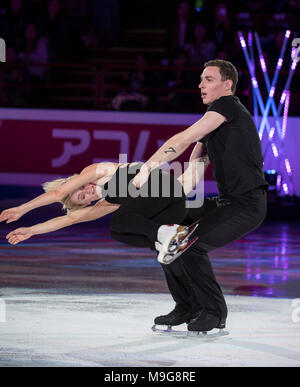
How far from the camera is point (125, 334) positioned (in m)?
6.05

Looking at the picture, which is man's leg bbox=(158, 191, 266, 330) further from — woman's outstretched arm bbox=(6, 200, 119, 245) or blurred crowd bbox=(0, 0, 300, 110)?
blurred crowd bbox=(0, 0, 300, 110)

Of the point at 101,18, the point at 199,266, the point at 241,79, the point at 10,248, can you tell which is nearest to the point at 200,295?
the point at 199,266

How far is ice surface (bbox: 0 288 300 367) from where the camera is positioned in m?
5.34

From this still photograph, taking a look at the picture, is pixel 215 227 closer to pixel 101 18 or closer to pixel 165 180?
pixel 165 180

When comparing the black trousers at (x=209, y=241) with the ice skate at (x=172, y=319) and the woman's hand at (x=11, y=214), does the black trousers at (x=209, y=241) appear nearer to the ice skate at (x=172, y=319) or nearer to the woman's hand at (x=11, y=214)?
the ice skate at (x=172, y=319)

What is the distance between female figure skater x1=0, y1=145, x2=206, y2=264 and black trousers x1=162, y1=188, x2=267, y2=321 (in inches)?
6.8

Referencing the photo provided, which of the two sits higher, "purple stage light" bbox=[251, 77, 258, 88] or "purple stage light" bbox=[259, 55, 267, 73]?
"purple stage light" bbox=[259, 55, 267, 73]

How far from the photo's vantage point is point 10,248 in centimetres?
1031

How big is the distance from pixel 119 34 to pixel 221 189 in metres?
13.5

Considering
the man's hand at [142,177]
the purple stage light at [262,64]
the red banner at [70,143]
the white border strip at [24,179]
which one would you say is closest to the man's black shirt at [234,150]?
the man's hand at [142,177]

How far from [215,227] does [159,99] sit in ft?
33.7

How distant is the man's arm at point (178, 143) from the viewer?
545 cm

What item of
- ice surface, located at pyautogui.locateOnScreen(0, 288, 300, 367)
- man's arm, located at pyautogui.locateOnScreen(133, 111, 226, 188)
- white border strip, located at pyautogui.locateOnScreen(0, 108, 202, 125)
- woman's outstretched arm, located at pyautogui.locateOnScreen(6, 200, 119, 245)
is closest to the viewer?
ice surface, located at pyautogui.locateOnScreen(0, 288, 300, 367)

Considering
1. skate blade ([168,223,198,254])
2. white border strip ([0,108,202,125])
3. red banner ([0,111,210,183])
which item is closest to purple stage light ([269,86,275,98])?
white border strip ([0,108,202,125])
